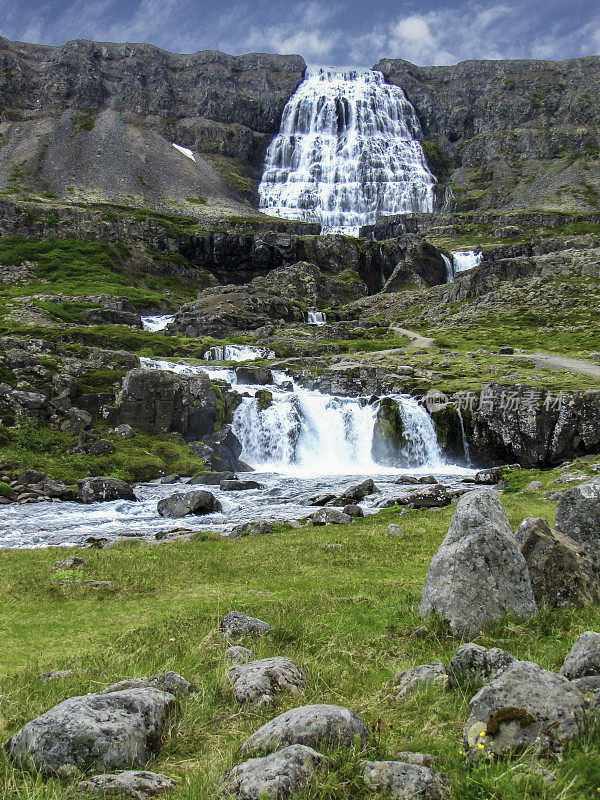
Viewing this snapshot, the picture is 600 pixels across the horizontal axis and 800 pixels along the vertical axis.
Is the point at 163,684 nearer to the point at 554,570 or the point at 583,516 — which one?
the point at 554,570

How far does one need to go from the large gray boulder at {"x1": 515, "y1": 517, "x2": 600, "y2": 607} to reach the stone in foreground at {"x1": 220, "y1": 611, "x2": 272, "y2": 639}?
175 inches

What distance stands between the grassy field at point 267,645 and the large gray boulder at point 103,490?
531 inches

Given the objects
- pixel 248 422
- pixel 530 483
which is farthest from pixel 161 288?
pixel 530 483

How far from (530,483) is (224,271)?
4937 inches

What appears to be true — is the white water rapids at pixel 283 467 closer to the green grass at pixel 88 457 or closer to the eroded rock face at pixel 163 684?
the green grass at pixel 88 457

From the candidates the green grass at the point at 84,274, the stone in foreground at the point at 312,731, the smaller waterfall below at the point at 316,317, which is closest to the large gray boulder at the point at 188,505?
the stone in foreground at the point at 312,731

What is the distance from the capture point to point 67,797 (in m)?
3.88

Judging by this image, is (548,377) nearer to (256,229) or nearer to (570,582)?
(570,582)

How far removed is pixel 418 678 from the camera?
580 centimetres

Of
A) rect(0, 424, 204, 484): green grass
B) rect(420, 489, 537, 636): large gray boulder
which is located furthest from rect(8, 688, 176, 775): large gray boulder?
rect(0, 424, 204, 484): green grass

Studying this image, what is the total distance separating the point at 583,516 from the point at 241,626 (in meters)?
7.49

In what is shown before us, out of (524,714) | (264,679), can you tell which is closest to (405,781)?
(524,714)

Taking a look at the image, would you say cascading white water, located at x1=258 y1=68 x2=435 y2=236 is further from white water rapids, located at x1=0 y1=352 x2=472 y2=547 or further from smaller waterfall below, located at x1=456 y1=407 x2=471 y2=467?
smaller waterfall below, located at x1=456 y1=407 x2=471 y2=467

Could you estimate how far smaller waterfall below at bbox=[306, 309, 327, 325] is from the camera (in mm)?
104938
